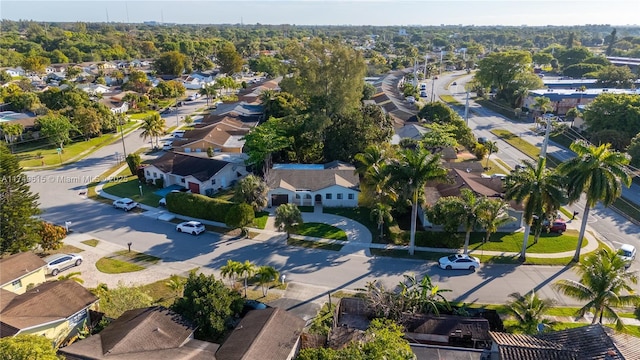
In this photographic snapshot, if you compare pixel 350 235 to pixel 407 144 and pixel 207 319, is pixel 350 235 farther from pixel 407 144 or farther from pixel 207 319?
pixel 407 144

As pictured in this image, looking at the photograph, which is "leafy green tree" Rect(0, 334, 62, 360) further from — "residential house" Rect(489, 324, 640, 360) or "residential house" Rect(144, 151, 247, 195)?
"residential house" Rect(144, 151, 247, 195)

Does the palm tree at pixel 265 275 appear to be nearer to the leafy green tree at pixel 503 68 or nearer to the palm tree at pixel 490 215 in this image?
the palm tree at pixel 490 215

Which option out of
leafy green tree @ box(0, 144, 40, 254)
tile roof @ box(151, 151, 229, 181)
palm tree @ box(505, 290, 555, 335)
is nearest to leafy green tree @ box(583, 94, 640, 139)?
palm tree @ box(505, 290, 555, 335)

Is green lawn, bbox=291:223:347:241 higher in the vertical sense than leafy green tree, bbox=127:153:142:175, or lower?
A: lower

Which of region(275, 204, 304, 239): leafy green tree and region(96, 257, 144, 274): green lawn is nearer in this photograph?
region(96, 257, 144, 274): green lawn

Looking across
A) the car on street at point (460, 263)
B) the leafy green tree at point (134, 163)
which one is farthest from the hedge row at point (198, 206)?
the car on street at point (460, 263)

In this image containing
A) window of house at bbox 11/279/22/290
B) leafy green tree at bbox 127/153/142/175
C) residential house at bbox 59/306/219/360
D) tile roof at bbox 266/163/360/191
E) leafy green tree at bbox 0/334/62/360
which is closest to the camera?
leafy green tree at bbox 0/334/62/360
